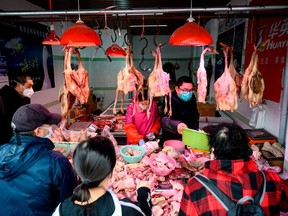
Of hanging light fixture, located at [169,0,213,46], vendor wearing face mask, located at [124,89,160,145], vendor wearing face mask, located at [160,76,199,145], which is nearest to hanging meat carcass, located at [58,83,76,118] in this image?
vendor wearing face mask, located at [124,89,160,145]

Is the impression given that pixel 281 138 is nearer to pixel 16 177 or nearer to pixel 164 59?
pixel 16 177

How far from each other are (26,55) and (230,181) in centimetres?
515

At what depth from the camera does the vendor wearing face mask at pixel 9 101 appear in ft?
9.98

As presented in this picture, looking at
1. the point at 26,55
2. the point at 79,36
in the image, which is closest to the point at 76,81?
the point at 79,36

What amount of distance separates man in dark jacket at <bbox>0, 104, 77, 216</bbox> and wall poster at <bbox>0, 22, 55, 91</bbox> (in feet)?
8.73

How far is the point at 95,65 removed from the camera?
10203 mm

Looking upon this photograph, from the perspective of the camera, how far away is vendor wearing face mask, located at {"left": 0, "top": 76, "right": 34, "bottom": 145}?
3043 mm

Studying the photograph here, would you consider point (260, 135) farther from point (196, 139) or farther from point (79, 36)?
point (79, 36)

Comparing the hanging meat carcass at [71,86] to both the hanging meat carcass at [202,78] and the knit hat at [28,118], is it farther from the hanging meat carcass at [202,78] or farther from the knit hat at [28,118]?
the hanging meat carcass at [202,78]

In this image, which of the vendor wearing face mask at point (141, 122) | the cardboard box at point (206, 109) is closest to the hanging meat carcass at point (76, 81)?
the vendor wearing face mask at point (141, 122)

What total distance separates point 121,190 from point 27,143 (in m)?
0.97

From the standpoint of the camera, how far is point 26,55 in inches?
201

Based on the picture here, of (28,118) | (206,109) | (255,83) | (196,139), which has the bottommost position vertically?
(206,109)

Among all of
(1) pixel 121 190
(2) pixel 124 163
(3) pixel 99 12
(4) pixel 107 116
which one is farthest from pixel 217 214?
(4) pixel 107 116
